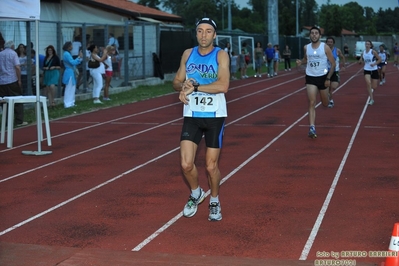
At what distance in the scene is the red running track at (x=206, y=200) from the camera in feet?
22.0

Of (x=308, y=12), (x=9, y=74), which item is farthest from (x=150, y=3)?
(x=9, y=74)

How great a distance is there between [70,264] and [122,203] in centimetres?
248

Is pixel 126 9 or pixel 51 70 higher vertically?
pixel 126 9

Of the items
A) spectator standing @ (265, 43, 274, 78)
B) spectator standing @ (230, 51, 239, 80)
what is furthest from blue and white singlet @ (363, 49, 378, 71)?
spectator standing @ (265, 43, 274, 78)

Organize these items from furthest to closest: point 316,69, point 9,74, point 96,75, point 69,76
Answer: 1. point 96,75
2. point 69,76
3. point 9,74
4. point 316,69

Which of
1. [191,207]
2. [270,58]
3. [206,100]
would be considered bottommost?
[191,207]

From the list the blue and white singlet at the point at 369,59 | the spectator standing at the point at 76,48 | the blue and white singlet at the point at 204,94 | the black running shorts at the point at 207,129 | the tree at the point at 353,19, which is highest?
the tree at the point at 353,19

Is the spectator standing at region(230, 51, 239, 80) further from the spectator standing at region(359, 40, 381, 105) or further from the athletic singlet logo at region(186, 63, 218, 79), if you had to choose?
the athletic singlet logo at region(186, 63, 218, 79)

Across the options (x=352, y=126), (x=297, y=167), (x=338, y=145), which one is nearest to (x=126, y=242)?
(x=297, y=167)

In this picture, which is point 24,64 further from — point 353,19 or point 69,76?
point 353,19

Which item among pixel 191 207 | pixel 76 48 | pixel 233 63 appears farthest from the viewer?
pixel 233 63

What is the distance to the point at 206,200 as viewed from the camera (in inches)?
346

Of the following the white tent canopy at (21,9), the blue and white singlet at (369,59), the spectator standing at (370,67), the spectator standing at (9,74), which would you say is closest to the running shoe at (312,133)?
the white tent canopy at (21,9)

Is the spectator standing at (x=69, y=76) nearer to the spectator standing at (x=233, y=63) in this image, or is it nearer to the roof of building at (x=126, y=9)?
the roof of building at (x=126, y=9)
